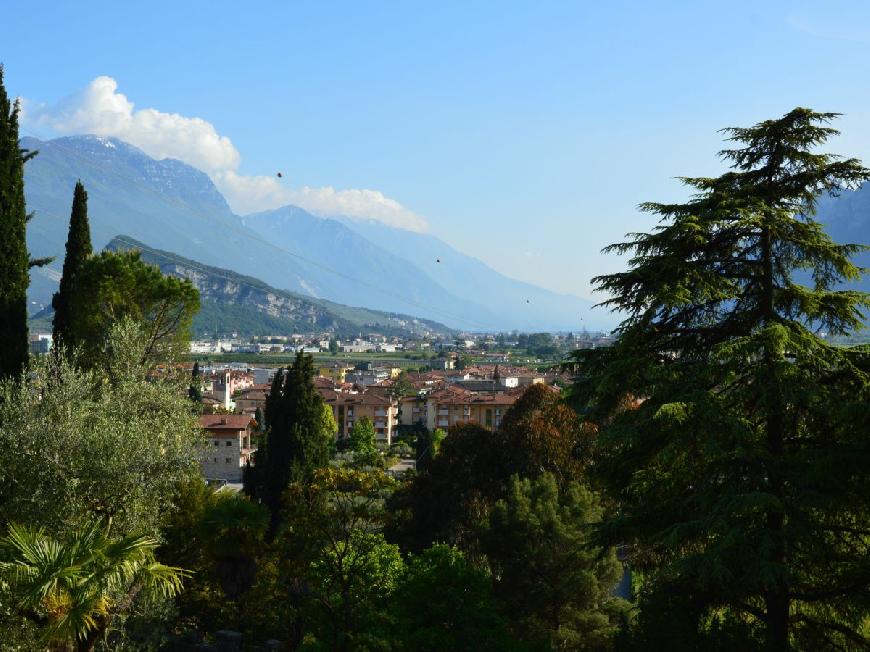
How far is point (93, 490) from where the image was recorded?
1226 cm

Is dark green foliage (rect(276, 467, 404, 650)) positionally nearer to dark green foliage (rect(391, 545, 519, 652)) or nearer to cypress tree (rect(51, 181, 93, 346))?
dark green foliage (rect(391, 545, 519, 652))

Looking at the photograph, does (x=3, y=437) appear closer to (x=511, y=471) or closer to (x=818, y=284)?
(x=818, y=284)

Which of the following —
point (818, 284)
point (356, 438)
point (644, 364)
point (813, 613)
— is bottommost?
point (356, 438)

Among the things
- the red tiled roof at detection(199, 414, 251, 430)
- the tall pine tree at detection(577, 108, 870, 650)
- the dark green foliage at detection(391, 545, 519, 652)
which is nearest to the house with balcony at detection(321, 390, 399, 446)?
the red tiled roof at detection(199, 414, 251, 430)

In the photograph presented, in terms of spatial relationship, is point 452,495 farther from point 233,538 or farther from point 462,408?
point 462,408

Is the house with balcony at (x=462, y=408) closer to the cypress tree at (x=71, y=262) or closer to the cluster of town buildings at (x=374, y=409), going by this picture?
the cluster of town buildings at (x=374, y=409)

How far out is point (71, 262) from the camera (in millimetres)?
20453

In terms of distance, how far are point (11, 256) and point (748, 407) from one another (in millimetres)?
14264

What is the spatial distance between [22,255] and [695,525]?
14.5 metres

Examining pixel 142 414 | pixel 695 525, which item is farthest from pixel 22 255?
pixel 695 525

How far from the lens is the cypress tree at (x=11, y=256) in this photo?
16562 mm

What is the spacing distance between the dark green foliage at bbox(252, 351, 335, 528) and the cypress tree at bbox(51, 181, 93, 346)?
11.5m

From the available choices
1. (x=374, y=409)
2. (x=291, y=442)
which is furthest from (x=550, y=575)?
(x=374, y=409)

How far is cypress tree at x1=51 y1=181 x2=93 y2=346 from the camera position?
776 inches
